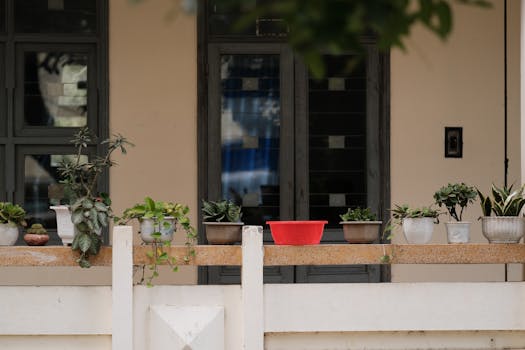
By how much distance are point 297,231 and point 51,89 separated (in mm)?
2342

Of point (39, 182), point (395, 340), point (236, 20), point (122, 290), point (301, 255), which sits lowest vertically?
point (395, 340)

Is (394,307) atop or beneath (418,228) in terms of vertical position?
beneath

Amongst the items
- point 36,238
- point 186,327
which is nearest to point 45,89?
point 36,238

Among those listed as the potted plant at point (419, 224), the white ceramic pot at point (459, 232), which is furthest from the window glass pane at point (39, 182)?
the white ceramic pot at point (459, 232)

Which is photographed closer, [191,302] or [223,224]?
[191,302]

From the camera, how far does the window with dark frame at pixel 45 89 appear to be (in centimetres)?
742

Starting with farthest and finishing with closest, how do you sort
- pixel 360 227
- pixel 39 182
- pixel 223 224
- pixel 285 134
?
pixel 285 134, pixel 39 182, pixel 360 227, pixel 223 224

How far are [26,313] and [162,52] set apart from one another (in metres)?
2.33

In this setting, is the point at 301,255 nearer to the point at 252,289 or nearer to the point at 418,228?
the point at 252,289

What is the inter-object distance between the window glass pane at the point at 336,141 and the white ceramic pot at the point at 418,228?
1.52 m

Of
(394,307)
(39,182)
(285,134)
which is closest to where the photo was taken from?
(394,307)

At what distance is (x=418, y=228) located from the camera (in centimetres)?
605

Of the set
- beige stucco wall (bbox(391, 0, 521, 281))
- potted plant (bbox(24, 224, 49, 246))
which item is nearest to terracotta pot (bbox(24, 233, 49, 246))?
potted plant (bbox(24, 224, 49, 246))

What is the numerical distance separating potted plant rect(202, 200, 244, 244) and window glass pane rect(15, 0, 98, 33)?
6.56 ft
